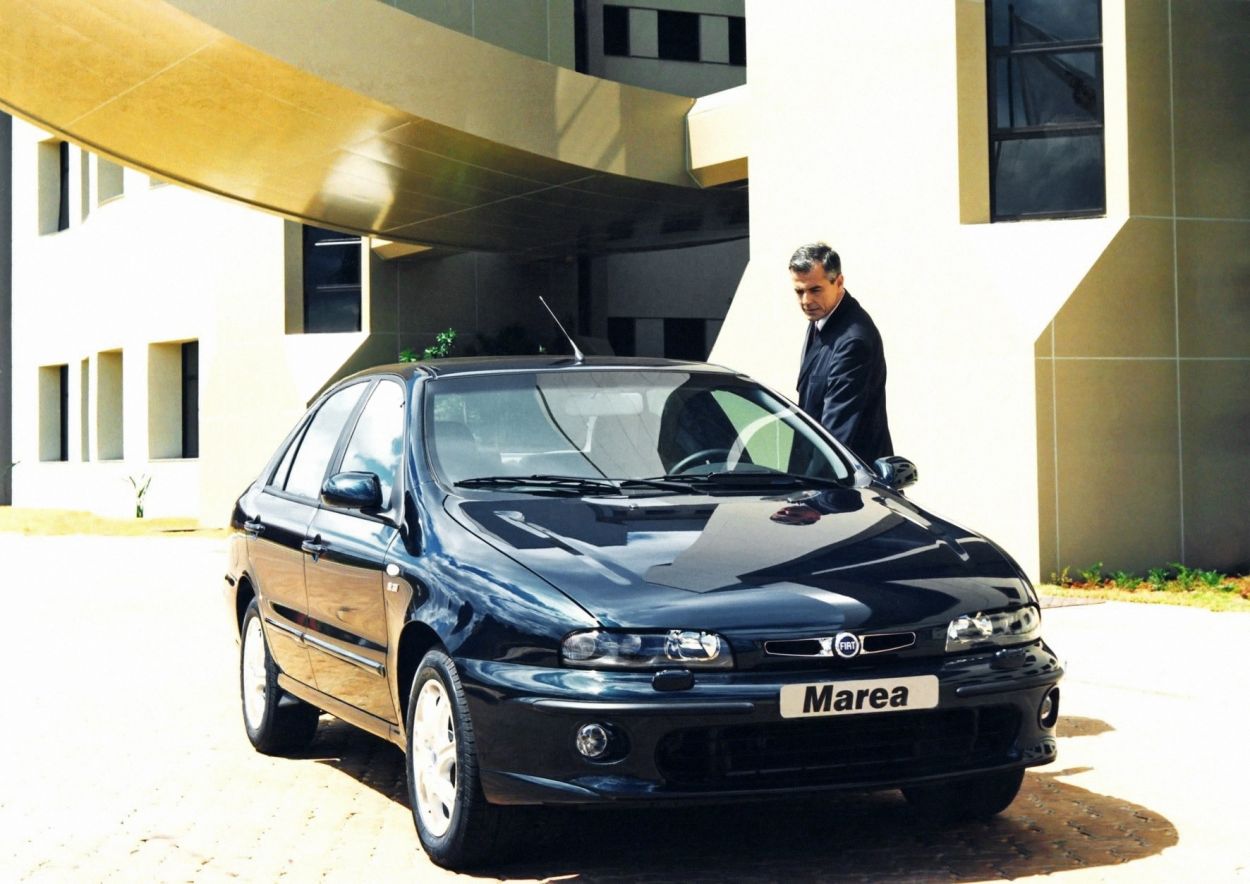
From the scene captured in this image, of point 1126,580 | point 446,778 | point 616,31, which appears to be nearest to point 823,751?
point 446,778

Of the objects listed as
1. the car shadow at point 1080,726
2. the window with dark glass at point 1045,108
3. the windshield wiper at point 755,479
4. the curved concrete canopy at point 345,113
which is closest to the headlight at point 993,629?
the windshield wiper at point 755,479

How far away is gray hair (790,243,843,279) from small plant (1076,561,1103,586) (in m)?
8.06

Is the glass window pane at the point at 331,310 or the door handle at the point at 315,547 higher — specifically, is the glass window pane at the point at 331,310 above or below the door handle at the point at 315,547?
above

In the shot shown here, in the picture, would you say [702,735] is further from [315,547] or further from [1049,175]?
[1049,175]

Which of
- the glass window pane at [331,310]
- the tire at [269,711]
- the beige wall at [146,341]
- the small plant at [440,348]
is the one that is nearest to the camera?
the tire at [269,711]

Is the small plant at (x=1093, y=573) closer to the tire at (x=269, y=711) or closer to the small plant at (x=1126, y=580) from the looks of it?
the small plant at (x=1126, y=580)

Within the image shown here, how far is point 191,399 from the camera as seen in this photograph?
108 feet

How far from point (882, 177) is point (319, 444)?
9872mm

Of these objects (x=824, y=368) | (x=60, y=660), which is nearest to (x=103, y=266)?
(x=60, y=660)

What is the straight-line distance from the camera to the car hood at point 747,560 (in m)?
4.98

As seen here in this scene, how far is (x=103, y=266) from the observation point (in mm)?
35031

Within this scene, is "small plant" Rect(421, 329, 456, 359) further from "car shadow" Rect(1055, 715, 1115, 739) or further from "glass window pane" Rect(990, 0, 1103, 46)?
"car shadow" Rect(1055, 715, 1115, 739)

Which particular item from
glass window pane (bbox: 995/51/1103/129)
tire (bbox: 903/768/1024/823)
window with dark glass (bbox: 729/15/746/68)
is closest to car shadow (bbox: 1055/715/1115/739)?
tire (bbox: 903/768/1024/823)

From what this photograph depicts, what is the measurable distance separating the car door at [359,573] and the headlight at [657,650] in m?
1.15
